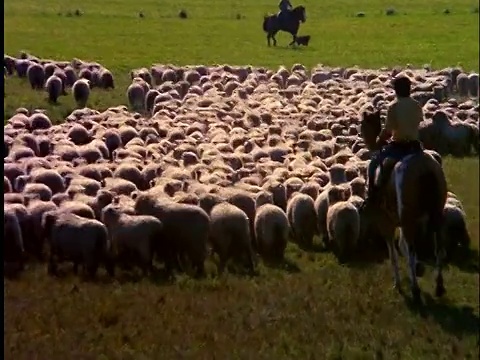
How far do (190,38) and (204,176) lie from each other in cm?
1363

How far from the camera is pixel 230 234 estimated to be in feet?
30.0

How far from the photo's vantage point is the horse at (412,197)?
7078mm

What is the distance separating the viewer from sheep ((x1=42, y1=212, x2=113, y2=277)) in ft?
28.9

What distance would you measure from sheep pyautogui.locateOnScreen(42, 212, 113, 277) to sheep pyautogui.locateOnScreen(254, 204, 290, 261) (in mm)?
1540

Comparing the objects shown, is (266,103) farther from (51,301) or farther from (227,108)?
(51,301)

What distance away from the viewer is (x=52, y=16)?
897 inches

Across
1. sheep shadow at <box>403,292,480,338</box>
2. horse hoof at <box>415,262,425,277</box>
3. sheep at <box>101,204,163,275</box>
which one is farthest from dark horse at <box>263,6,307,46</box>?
sheep shadow at <box>403,292,480,338</box>

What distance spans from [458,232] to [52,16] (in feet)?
52.6

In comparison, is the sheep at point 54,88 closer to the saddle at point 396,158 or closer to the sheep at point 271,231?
the sheep at point 271,231

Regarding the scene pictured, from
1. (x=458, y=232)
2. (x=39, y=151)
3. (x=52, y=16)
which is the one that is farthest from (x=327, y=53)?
(x=458, y=232)

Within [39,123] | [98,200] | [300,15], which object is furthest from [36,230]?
[300,15]

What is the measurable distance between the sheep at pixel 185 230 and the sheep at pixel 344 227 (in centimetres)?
132

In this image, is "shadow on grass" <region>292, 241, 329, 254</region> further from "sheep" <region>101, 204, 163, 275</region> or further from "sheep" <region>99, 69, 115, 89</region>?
"sheep" <region>99, 69, 115, 89</region>

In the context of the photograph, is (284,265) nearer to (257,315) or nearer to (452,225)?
(452,225)
